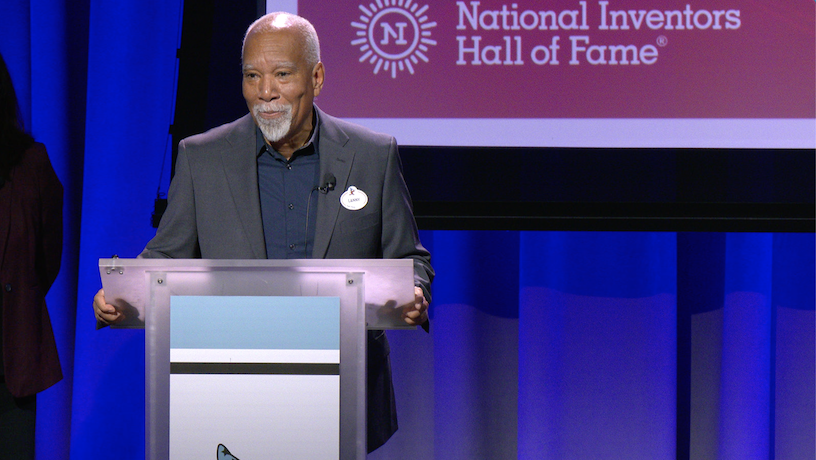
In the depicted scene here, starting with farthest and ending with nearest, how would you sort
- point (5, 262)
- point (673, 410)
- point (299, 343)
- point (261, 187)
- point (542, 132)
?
1. point (673, 410)
2. point (542, 132)
3. point (5, 262)
4. point (261, 187)
5. point (299, 343)

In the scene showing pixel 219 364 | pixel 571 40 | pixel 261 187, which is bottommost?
pixel 219 364

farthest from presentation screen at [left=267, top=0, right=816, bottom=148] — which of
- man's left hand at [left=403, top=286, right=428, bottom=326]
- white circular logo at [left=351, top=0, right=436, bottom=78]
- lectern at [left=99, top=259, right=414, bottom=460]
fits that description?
lectern at [left=99, top=259, right=414, bottom=460]

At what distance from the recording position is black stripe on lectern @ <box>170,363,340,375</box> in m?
1.20

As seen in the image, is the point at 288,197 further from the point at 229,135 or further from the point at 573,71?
the point at 573,71

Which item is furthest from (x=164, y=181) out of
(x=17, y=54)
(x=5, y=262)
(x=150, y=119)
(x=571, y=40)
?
(x=571, y=40)

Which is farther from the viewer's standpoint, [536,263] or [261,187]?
[536,263]

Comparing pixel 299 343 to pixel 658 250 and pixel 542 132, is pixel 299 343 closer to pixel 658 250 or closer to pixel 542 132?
pixel 542 132

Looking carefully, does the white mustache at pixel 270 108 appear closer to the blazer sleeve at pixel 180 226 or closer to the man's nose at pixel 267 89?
the man's nose at pixel 267 89

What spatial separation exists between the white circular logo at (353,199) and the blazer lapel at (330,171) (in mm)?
27

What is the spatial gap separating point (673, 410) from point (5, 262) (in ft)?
7.60

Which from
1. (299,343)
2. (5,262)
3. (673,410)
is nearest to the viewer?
(299,343)

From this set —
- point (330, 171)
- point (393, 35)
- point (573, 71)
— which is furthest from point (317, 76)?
point (573, 71)

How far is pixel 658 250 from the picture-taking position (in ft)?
9.32

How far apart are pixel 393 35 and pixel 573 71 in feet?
2.03
